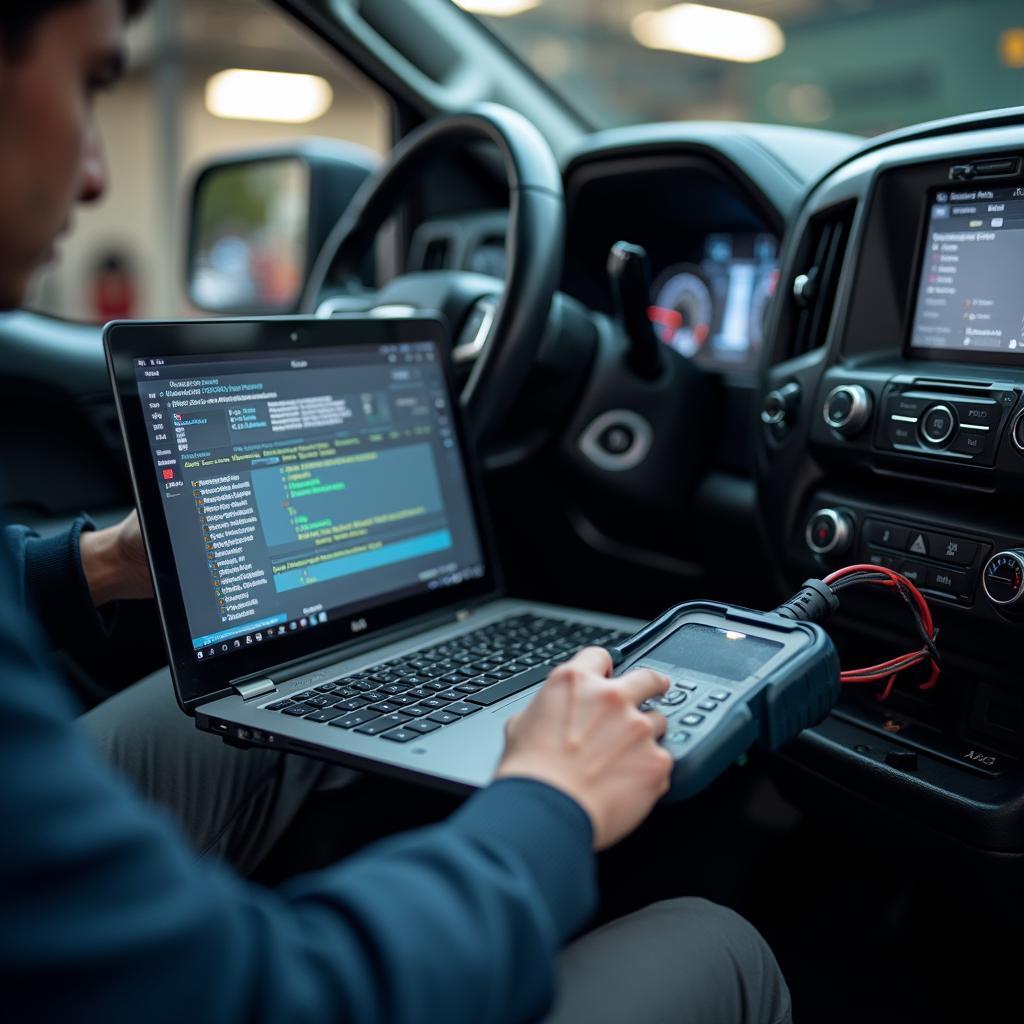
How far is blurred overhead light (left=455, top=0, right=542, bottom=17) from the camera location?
1.79 m

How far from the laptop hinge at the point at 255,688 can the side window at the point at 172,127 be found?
7.83 metres

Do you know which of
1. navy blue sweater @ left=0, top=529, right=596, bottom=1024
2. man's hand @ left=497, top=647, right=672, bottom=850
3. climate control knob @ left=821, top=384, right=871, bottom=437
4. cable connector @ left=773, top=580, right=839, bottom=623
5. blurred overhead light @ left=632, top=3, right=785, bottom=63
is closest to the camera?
navy blue sweater @ left=0, top=529, right=596, bottom=1024

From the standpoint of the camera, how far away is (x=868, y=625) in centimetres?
112

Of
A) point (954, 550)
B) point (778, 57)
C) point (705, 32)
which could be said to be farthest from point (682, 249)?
point (705, 32)

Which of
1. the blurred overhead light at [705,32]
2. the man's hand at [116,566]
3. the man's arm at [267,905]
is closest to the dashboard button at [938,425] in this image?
the man's arm at [267,905]

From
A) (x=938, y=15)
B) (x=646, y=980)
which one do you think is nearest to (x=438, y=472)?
(x=646, y=980)

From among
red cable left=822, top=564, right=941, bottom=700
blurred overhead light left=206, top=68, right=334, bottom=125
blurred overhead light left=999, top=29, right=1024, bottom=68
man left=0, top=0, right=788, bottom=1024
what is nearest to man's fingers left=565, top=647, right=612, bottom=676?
man left=0, top=0, right=788, bottom=1024

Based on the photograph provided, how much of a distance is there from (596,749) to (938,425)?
56cm

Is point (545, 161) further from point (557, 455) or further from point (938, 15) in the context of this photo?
point (938, 15)

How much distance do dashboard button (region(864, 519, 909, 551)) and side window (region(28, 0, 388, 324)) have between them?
789 centimetres

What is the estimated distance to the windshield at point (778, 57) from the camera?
165 centimetres

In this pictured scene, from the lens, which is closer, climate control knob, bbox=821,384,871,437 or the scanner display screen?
the scanner display screen

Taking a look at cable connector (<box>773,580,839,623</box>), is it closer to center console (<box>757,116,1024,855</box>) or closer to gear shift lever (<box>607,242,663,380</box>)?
center console (<box>757,116,1024,855</box>)

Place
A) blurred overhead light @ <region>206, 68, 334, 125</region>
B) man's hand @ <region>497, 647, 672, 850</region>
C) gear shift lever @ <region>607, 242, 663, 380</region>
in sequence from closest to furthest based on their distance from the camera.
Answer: man's hand @ <region>497, 647, 672, 850</region> → gear shift lever @ <region>607, 242, 663, 380</region> → blurred overhead light @ <region>206, 68, 334, 125</region>
